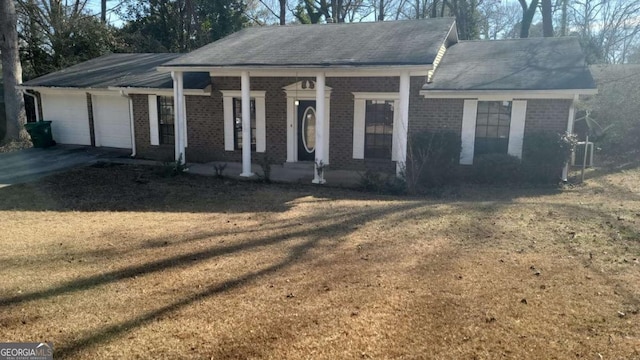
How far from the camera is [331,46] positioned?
1361 cm

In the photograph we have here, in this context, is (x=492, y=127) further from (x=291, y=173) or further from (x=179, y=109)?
(x=179, y=109)

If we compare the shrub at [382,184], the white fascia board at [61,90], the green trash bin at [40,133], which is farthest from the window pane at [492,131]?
the green trash bin at [40,133]

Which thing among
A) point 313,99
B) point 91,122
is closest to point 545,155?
point 313,99

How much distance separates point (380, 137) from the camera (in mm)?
14391

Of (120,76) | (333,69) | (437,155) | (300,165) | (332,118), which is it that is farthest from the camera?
(120,76)

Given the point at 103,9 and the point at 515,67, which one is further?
the point at 103,9

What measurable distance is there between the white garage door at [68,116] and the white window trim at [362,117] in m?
11.1

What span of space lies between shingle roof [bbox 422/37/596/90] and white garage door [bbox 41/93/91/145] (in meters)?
13.5

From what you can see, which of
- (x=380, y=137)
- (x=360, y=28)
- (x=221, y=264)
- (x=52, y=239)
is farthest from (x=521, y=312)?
(x=360, y=28)

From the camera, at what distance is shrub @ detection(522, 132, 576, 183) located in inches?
477

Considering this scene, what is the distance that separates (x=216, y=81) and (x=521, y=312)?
1314 centimetres

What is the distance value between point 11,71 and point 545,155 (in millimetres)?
20302

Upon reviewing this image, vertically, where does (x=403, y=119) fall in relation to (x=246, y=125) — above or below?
above

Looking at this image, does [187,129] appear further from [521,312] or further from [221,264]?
[521,312]
